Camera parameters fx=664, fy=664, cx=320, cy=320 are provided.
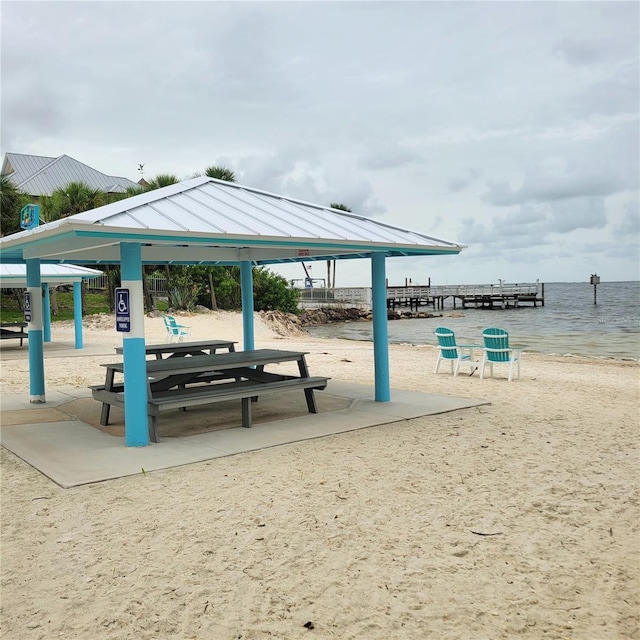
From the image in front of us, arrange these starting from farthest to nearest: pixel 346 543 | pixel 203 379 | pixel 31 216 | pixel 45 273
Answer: pixel 45 273, pixel 203 379, pixel 31 216, pixel 346 543

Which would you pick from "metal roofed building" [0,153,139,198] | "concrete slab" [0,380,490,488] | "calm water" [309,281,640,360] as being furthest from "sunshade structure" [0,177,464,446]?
"metal roofed building" [0,153,139,198]

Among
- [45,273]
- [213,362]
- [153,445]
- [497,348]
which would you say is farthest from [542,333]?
[153,445]

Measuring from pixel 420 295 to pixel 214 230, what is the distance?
2344 inches

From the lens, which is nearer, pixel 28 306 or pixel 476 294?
pixel 28 306

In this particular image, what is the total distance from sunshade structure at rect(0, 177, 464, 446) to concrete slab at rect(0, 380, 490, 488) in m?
0.39

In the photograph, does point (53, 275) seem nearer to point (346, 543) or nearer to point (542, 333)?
point (346, 543)

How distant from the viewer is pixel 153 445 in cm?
716

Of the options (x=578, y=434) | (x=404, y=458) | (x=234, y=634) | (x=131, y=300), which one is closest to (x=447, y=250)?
(x=578, y=434)

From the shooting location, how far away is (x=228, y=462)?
646cm

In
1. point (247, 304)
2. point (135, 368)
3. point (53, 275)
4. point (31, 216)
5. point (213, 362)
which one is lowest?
point (213, 362)

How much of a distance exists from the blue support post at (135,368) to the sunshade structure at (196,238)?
10 mm

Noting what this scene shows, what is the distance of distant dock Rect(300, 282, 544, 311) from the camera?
5479 centimetres

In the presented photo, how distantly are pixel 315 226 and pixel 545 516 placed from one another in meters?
4.63

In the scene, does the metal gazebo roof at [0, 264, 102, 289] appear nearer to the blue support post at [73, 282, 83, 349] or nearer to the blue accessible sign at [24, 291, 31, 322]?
the blue support post at [73, 282, 83, 349]
